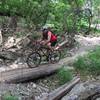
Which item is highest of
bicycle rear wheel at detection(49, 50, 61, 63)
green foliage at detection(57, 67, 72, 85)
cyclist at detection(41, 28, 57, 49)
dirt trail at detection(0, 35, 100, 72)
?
cyclist at detection(41, 28, 57, 49)

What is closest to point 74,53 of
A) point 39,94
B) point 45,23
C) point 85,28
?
point 45,23

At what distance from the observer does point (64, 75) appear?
1237 cm

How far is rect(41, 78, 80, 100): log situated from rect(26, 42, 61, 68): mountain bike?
1.94m

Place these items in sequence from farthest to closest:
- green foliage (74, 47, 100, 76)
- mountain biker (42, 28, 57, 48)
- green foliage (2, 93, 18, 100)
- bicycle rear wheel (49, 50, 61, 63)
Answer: bicycle rear wheel (49, 50, 61, 63), green foliage (74, 47, 100, 76), mountain biker (42, 28, 57, 48), green foliage (2, 93, 18, 100)

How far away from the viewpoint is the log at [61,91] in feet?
33.0

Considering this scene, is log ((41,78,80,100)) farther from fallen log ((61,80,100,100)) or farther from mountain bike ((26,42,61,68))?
mountain bike ((26,42,61,68))

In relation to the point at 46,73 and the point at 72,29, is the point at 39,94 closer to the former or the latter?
the point at 46,73

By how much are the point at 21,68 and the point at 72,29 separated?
683cm

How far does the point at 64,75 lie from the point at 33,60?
5.26 ft

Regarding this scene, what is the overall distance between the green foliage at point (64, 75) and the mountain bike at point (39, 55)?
114 centimetres

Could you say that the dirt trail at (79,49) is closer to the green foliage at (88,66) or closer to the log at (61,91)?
the green foliage at (88,66)

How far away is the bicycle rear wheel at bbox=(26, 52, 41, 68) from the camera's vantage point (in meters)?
13.2

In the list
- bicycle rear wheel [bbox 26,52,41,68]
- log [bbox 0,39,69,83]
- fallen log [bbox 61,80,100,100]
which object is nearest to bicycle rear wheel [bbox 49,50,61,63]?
log [bbox 0,39,69,83]

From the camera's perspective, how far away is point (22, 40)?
1582 centimetres
